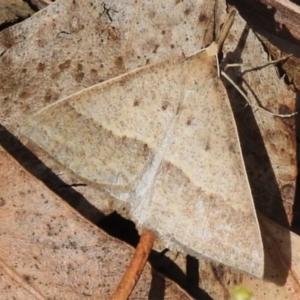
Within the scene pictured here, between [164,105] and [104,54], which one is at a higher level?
[104,54]

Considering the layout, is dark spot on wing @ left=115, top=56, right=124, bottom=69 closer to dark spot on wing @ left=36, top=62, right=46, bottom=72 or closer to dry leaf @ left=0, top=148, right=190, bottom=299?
dark spot on wing @ left=36, top=62, right=46, bottom=72

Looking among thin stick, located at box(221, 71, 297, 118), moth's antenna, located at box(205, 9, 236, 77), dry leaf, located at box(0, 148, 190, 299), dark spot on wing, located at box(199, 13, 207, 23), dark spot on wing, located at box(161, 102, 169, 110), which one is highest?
dark spot on wing, located at box(199, 13, 207, 23)

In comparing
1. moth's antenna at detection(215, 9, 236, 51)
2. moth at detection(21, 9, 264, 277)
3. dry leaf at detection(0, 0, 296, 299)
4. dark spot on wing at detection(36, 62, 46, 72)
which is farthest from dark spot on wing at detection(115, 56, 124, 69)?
moth's antenna at detection(215, 9, 236, 51)

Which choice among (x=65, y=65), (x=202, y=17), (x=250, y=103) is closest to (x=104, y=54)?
(x=65, y=65)

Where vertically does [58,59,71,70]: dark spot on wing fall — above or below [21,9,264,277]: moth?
above

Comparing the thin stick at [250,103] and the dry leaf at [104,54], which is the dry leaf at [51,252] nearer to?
the dry leaf at [104,54]

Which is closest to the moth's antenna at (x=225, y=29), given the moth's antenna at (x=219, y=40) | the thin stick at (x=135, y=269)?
the moth's antenna at (x=219, y=40)

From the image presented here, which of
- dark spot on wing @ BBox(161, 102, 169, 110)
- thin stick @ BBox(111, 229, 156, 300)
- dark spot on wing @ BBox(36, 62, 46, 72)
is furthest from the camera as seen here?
dark spot on wing @ BBox(36, 62, 46, 72)

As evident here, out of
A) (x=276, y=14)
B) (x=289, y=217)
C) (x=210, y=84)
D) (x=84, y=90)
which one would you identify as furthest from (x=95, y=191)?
(x=276, y=14)

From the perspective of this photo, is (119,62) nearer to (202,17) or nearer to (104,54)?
(104,54)
